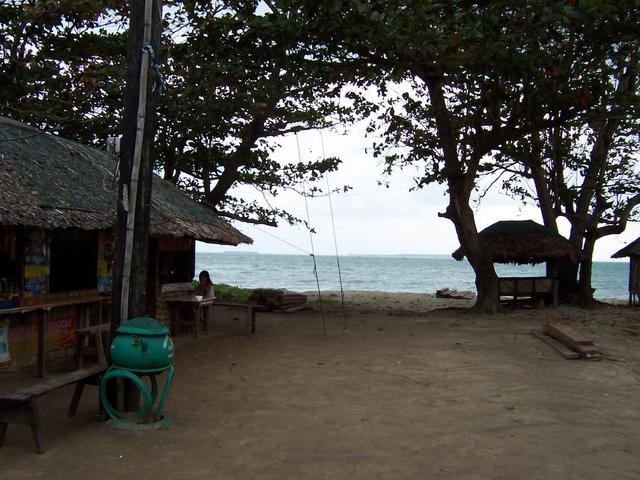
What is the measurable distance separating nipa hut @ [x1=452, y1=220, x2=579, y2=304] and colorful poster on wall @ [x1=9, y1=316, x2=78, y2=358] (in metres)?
10.6

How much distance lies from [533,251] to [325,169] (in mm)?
6203

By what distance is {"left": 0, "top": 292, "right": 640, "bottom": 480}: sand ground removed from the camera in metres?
A: 4.22

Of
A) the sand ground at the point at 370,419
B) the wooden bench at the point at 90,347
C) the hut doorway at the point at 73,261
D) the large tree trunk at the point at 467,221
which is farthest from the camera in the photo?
the large tree trunk at the point at 467,221

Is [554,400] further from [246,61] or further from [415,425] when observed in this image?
[246,61]

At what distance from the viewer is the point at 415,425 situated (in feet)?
17.3

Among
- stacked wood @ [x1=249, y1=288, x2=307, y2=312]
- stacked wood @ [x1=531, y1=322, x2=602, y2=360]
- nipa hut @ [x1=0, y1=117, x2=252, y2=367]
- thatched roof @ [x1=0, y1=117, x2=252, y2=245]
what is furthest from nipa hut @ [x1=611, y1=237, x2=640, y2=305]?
nipa hut @ [x1=0, y1=117, x2=252, y2=367]

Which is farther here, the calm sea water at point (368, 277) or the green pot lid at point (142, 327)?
the calm sea water at point (368, 277)

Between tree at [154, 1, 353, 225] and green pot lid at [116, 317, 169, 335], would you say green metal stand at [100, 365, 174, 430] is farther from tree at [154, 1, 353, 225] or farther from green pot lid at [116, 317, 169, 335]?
tree at [154, 1, 353, 225]

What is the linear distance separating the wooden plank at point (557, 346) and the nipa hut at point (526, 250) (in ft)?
16.6

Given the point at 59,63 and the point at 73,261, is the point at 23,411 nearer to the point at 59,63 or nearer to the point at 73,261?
the point at 73,261

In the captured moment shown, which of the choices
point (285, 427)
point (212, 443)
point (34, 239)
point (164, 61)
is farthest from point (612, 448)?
point (164, 61)

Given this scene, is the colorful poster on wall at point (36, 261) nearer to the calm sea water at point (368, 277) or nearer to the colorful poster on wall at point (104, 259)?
the colorful poster on wall at point (104, 259)

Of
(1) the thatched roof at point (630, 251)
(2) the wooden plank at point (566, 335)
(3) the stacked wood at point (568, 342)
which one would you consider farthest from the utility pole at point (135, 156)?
(1) the thatched roof at point (630, 251)

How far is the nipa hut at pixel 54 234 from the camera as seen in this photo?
6.98 meters
